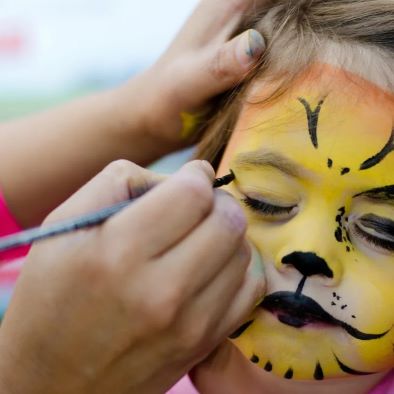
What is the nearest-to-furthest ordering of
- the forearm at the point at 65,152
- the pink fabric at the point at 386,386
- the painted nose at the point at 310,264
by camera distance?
1. the painted nose at the point at 310,264
2. the pink fabric at the point at 386,386
3. the forearm at the point at 65,152

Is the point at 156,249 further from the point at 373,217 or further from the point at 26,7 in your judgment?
the point at 26,7

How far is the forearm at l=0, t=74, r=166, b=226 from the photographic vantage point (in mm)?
1072

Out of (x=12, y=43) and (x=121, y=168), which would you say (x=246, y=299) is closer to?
(x=121, y=168)

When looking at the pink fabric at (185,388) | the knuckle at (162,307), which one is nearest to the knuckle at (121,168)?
the knuckle at (162,307)

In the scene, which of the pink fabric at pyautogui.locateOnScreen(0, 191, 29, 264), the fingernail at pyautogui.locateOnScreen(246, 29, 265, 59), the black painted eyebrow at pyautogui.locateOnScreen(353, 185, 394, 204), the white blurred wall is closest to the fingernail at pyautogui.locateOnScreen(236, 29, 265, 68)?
the fingernail at pyautogui.locateOnScreen(246, 29, 265, 59)

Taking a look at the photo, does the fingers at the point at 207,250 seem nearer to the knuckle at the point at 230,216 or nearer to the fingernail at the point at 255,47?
the knuckle at the point at 230,216

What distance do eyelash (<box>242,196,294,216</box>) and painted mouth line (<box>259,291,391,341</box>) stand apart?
8 cm

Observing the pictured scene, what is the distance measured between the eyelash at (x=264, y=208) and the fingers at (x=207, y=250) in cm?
15

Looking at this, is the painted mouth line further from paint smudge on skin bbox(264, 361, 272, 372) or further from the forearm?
the forearm

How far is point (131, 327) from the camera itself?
0.58m

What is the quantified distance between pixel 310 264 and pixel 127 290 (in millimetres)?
213

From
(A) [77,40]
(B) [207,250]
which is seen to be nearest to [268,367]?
(B) [207,250]

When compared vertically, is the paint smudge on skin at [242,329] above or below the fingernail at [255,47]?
below

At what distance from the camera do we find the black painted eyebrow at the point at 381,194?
0.73 metres
